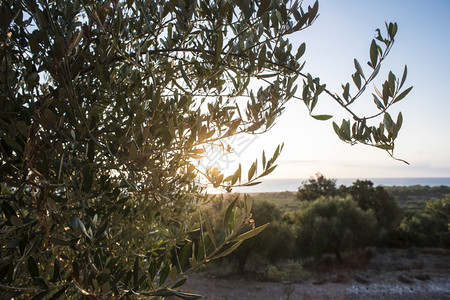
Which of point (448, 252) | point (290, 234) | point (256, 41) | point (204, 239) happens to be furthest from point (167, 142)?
point (448, 252)

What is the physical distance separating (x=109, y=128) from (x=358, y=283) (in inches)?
713

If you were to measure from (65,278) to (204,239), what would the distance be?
1054 millimetres

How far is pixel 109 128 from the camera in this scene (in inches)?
53.8

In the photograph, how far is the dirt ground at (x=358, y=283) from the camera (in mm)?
14797

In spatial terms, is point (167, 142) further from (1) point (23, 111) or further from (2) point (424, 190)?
(2) point (424, 190)

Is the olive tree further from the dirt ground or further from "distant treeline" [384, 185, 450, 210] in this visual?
"distant treeline" [384, 185, 450, 210]

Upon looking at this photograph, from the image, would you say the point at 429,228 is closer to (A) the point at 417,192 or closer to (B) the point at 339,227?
(B) the point at 339,227

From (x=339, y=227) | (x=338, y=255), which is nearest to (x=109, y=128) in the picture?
(x=339, y=227)

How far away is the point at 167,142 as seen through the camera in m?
1.17

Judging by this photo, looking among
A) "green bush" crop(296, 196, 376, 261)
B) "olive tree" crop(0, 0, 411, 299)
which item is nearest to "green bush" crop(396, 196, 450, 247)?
"green bush" crop(296, 196, 376, 261)

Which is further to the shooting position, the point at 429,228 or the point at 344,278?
the point at 429,228

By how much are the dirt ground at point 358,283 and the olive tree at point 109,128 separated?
13.2 metres

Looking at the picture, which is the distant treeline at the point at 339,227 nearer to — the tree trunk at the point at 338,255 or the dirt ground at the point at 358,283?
the tree trunk at the point at 338,255

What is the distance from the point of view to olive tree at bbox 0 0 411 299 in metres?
1.00
